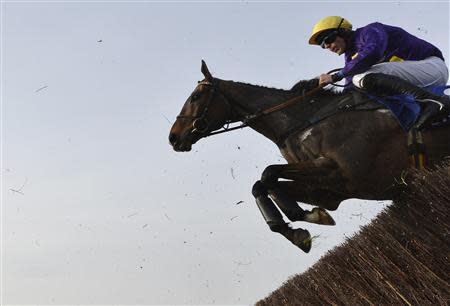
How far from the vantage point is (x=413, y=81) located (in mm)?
6086

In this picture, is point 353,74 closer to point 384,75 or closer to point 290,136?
point 384,75

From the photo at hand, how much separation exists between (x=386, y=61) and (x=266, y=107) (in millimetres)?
1367

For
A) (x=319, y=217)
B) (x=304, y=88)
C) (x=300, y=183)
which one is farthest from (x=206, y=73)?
(x=319, y=217)

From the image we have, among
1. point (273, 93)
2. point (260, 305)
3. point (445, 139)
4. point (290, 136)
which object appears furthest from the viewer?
point (260, 305)

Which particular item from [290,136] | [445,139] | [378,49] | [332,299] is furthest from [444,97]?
[332,299]

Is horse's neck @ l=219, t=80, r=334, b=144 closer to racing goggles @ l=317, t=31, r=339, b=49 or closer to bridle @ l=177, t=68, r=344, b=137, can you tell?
bridle @ l=177, t=68, r=344, b=137

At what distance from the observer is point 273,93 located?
22.0ft

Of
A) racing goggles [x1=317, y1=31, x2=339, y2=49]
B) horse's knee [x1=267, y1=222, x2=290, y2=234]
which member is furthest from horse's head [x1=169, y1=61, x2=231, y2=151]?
horse's knee [x1=267, y1=222, x2=290, y2=234]

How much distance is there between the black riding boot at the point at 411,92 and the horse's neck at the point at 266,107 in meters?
0.79

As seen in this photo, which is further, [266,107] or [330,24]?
[266,107]

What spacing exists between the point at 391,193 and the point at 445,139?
2.45 feet

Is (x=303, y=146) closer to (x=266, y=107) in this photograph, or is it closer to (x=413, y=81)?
(x=266, y=107)

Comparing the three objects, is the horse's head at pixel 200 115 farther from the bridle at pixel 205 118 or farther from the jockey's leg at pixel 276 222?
the jockey's leg at pixel 276 222

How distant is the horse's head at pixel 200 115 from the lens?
21.5ft
